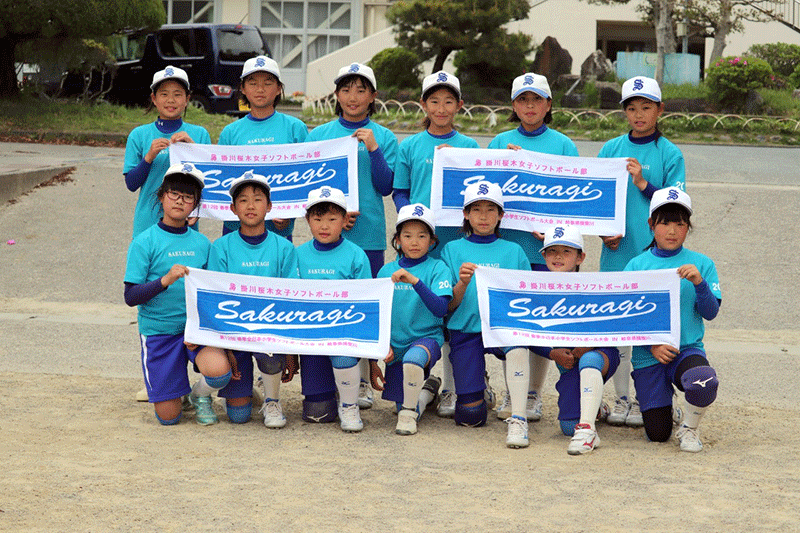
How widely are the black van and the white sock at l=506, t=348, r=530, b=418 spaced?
635 inches

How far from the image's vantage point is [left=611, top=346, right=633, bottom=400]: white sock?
6141 mm

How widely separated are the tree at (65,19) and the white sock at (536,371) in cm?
1371

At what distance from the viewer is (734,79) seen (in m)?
22.7

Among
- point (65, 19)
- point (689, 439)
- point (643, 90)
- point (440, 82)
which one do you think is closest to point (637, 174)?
point (643, 90)

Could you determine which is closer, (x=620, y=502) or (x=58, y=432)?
(x=620, y=502)

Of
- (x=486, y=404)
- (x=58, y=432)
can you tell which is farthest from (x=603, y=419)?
(x=58, y=432)

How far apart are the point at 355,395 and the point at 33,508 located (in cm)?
205

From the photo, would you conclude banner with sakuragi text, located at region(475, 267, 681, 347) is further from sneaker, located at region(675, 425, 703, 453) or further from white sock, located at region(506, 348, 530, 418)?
sneaker, located at region(675, 425, 703, 453)

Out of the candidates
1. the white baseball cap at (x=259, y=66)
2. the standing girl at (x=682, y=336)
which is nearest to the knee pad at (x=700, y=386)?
the standing girl at (x=682, y=336)

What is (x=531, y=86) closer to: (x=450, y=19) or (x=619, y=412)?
(x=619, y=412)

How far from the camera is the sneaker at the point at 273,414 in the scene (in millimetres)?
5828

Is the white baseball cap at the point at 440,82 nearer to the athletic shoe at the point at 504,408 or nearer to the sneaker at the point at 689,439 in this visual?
the athletic shoe at the point at 504,408

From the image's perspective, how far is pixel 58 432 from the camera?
5.54m

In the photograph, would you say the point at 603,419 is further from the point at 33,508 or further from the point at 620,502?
the point at 33,508
